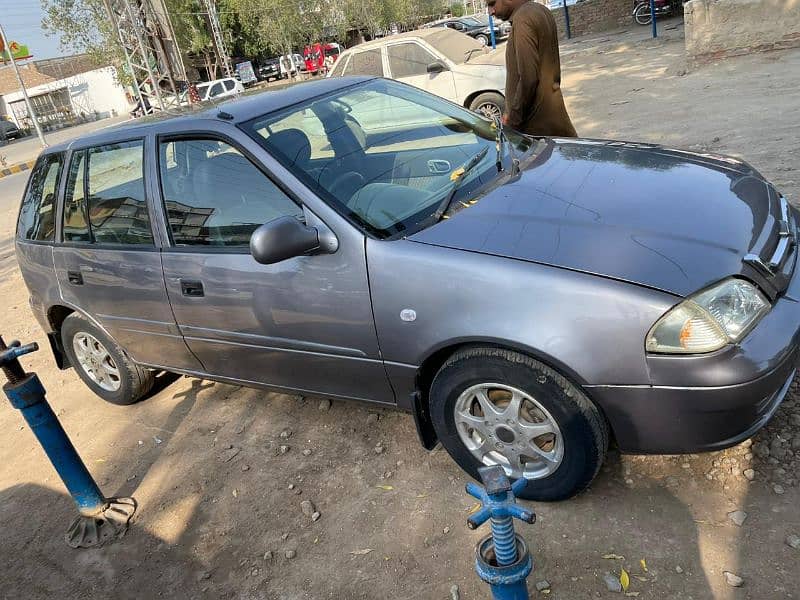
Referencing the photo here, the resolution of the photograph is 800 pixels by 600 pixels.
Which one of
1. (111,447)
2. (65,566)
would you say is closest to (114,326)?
(111,447)

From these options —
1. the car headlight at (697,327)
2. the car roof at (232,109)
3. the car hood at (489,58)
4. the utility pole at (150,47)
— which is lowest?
the car headlight at (697,327)

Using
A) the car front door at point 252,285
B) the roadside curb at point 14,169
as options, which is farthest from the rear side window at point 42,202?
the roadside curb at point 14,169

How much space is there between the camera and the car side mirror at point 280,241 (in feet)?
8.21

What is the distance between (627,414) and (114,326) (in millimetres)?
2883

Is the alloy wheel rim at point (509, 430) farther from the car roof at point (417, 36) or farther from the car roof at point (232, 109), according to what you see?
the car roof at point (417, 36)

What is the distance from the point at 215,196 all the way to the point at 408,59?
8.06 m

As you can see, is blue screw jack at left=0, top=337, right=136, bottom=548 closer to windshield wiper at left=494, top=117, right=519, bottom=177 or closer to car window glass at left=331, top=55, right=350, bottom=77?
windshield wiper at left=494, top=117, right=519, bottom=177

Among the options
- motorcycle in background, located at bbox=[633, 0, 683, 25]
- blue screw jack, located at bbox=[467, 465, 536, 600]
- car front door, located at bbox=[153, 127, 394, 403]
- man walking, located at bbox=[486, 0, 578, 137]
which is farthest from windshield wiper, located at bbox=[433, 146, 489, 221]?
motorcycle in background, located at bbox=[633, 0, 683, 25]

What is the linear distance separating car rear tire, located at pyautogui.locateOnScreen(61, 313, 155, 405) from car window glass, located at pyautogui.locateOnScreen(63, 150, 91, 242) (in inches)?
21.0

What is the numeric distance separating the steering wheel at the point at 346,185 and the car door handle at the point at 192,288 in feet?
2.76

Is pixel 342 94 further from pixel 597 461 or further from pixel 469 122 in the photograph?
pixel 597 461

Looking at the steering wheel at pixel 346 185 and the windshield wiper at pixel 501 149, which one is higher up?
the steering wheel at pixel 346 185

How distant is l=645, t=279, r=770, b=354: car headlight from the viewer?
2.08 meters

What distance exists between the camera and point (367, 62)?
10.6 meters
